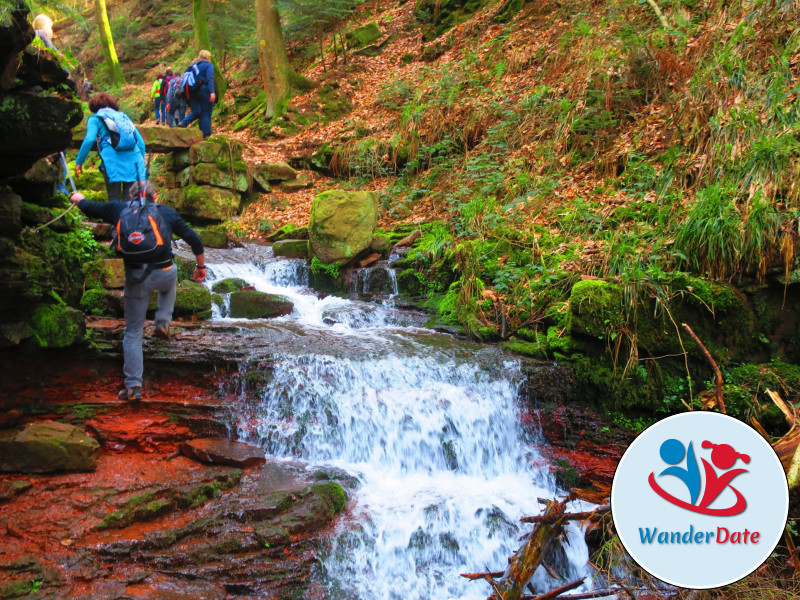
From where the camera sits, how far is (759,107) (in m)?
6.58

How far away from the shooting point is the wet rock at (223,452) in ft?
16.1

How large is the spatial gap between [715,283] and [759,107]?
9.08ft

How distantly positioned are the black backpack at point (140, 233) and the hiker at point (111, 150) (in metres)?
Result: 1.49

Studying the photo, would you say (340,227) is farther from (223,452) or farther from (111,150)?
(223,452)

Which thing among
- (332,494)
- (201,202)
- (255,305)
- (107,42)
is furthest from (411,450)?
(107,42)

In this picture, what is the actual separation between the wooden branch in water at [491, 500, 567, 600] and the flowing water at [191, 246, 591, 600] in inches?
24.1

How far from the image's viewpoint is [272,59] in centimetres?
1538

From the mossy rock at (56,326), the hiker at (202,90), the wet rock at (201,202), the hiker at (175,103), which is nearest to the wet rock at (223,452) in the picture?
the mossy rock at (56,326)

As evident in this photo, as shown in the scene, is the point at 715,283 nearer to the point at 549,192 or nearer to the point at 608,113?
the point at 549,192

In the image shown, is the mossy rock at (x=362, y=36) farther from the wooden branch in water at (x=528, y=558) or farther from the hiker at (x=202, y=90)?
the wooden branch in water at (x=528, y=558)

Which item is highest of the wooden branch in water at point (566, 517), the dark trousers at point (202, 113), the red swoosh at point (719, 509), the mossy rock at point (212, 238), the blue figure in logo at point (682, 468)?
the dark trousers at point (202, 113)

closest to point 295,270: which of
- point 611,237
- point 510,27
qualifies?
point 611,237

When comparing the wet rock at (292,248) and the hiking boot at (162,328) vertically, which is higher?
the wet rock at (292,248)

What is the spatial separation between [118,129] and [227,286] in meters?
3.14
